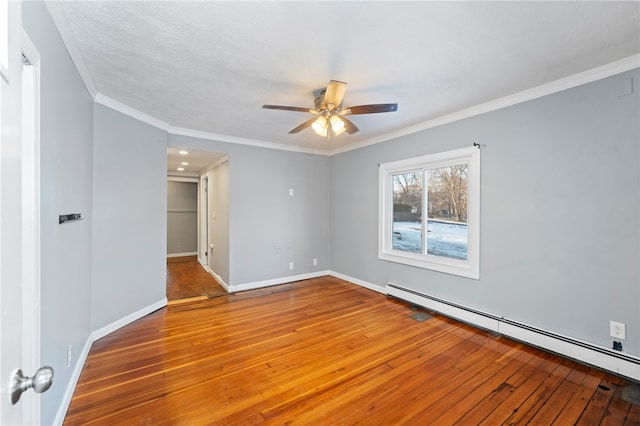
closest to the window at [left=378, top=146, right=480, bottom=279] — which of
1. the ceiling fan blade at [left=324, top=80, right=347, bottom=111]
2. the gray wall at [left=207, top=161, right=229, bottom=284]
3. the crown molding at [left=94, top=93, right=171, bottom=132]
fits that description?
the ceiling fan blade at [left=324, top=80, right=347, bottom=111]

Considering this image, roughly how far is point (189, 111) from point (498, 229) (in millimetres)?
3796

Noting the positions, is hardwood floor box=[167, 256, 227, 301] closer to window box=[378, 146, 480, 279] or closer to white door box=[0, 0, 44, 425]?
window box=[378, 146, 480, 279]

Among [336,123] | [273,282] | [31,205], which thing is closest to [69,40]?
[31,205]

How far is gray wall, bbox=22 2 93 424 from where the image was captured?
4.83ft

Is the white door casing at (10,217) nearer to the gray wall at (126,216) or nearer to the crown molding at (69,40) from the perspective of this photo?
the crown molding at (69,40)

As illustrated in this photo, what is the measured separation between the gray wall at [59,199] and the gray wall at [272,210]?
184 centimetres

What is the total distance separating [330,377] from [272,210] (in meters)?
3.04

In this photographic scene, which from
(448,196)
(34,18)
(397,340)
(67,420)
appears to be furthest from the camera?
(448,196)

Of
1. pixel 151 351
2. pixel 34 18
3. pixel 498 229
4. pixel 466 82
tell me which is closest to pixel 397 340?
pixel 498 229

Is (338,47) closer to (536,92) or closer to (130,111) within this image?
(536,92)

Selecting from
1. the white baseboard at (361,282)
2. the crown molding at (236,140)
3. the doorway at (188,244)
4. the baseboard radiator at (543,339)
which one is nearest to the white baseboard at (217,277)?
the doorway at (188,244)

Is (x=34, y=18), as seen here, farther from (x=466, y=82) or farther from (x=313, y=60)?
(x=466, y=82)

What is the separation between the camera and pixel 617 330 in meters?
2.21

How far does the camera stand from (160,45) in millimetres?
1942
